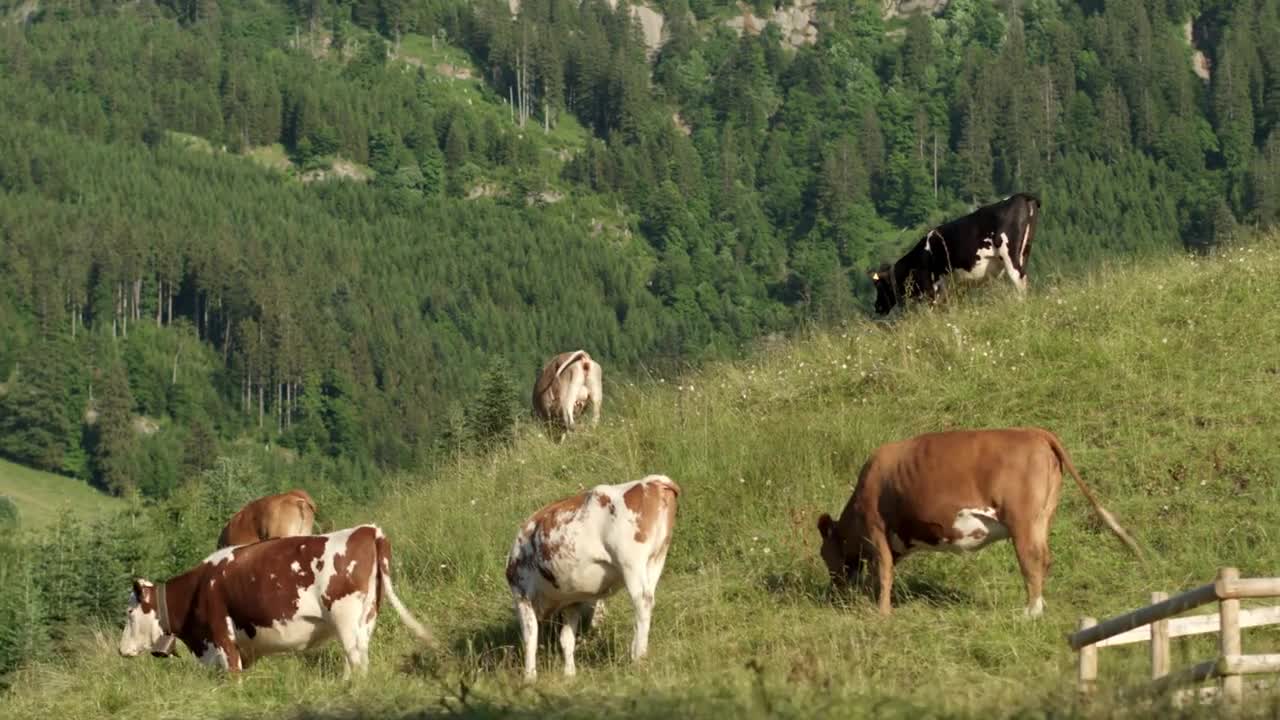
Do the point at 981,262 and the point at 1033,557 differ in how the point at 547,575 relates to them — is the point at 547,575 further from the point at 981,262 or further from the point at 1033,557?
the point at 981,262

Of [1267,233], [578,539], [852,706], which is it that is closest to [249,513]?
[578,539]

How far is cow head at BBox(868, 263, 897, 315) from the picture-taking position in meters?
30.2

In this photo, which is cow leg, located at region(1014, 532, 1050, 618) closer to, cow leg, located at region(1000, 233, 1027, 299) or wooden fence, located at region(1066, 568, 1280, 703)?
wooden fence, located at region(1066, 568, 1280, 703)

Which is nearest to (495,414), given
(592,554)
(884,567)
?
(884,567)

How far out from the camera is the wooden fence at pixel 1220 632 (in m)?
12.2

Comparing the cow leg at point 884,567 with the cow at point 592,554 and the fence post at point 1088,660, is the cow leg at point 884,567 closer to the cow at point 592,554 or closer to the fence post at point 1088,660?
the cow at point 592,554

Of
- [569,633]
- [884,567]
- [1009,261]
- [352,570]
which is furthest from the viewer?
[1009,261]

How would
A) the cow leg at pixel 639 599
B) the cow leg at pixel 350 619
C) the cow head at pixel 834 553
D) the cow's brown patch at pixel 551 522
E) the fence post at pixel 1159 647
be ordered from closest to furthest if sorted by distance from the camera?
the fence post at pixel 1159 647 < the cow leg at pixel 639 599 < the cow's brown patch at pixel 551 522 < the cow leg at pixel 350 619 < the cow head at pixel 834 553

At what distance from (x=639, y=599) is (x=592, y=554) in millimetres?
567

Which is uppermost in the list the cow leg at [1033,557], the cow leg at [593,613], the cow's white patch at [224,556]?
the cow leg at [1033,557]

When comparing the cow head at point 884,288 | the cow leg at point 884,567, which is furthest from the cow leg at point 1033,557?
the cow head at point 884,288

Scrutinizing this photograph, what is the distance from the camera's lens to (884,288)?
30.4 meters

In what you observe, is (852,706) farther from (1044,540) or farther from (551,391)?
(551,391)

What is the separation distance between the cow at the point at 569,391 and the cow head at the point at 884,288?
15.1 ft
